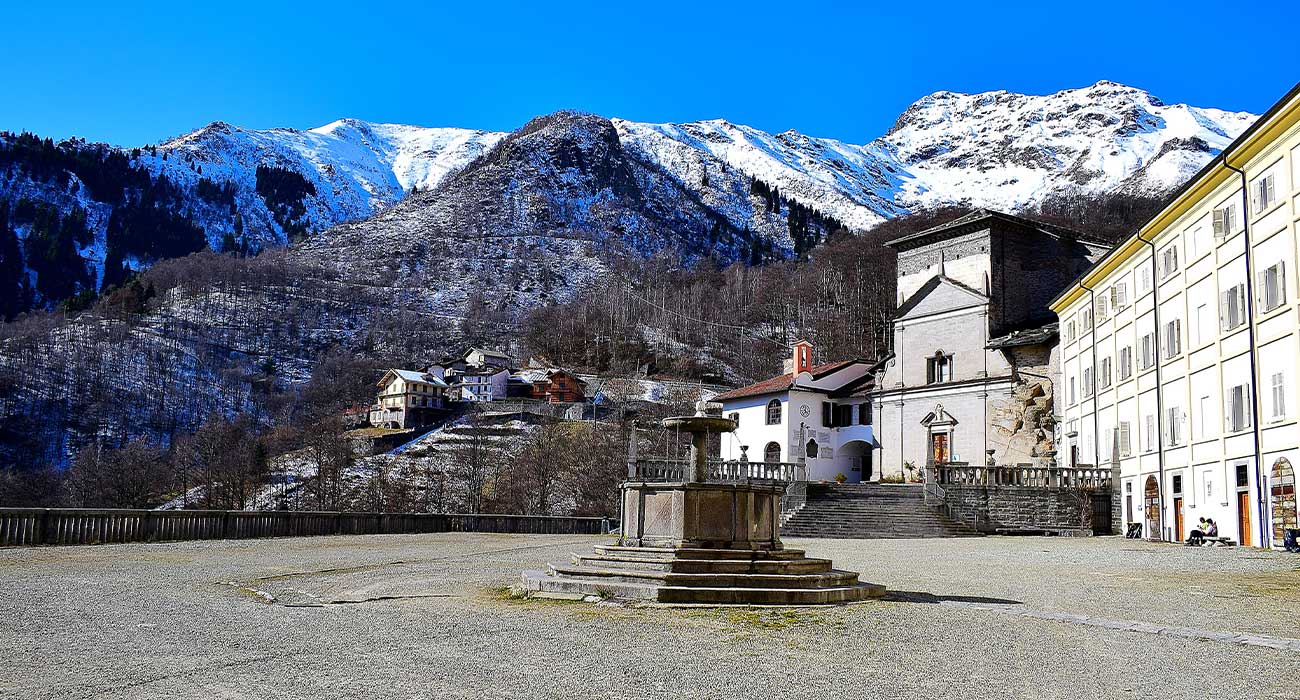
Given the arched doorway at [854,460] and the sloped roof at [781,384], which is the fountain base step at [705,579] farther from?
the arched doorway at [854,460]

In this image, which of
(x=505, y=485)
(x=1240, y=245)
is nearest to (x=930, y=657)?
(x=1240, y=245)

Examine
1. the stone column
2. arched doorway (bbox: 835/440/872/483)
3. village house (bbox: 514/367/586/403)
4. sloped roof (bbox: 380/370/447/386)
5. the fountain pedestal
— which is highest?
sloped roof (bbox: 380/370/447/386)

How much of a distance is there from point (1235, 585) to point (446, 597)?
12572 mm

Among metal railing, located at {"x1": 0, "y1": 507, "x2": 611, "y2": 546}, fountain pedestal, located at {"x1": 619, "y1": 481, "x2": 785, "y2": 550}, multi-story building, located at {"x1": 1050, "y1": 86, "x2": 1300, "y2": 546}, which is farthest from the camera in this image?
multi-story building, located at {"x1": 1050, "y1": 86, "x2": 1300, "y2": 546}

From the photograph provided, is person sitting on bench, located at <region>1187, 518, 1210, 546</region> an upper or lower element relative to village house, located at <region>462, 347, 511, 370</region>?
lower

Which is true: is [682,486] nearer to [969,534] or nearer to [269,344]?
[969,534]

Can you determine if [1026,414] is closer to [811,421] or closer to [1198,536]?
[811,421]

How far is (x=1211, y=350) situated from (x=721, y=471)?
20.1m

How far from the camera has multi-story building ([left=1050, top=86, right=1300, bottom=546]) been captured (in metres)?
26.2

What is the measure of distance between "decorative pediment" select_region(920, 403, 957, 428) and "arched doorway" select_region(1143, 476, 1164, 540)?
17032mm

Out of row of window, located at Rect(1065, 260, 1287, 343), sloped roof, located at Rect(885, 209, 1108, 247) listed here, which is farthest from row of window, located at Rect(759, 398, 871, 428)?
row of window, located at Rect(1065, 260, 1287, 343)

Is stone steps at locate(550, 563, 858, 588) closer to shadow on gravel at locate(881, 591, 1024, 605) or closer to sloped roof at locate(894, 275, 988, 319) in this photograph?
shadow on gravel at locate(881, 591, 1024, 605)

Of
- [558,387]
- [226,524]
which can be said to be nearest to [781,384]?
[226,524]

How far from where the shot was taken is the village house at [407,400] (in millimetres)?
117438
